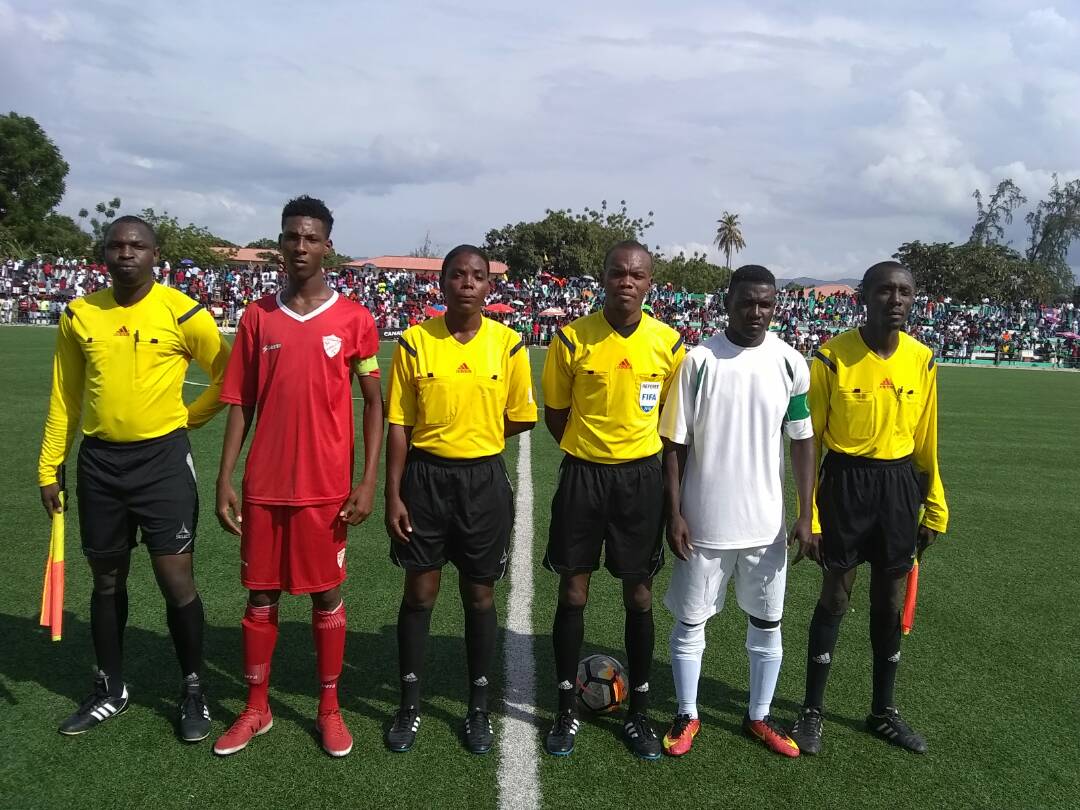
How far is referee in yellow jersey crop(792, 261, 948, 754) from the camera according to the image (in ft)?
10.8

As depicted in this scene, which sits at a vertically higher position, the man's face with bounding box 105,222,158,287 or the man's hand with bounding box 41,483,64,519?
the man's face with bounding box 105,222,158,287

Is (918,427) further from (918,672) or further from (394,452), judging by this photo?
(394,452)

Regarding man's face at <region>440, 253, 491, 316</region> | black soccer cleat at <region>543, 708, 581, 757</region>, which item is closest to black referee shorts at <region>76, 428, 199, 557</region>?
man's face at <region>440, 253, 491, 316</region>

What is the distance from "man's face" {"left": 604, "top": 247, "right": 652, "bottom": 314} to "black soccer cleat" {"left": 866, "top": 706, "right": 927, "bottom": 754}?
7.14 feet

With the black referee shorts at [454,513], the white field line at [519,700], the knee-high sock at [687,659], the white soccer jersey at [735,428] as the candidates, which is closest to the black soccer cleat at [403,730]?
the white field line at [519,700]

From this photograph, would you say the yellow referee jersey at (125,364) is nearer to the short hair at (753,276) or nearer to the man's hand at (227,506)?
the man's hand at (227,506)

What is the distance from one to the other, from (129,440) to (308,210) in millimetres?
1260

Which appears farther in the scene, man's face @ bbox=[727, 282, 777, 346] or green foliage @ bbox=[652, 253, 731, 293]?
green foliage @ bbox=[652, 253, 731, 293]

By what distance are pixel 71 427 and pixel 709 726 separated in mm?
3230

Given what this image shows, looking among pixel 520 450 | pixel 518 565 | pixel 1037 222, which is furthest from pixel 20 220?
pixel 1037 222

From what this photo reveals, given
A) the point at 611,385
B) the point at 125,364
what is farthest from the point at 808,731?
the point at 125,364

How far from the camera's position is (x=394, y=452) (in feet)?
10.5

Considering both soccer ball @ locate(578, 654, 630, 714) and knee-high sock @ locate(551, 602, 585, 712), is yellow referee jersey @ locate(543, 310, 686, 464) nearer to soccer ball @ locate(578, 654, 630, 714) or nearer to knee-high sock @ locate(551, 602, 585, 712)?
knee-high sock @ locate(551, 602, 585, 712)

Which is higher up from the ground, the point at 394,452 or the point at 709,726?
the point at 394,452
